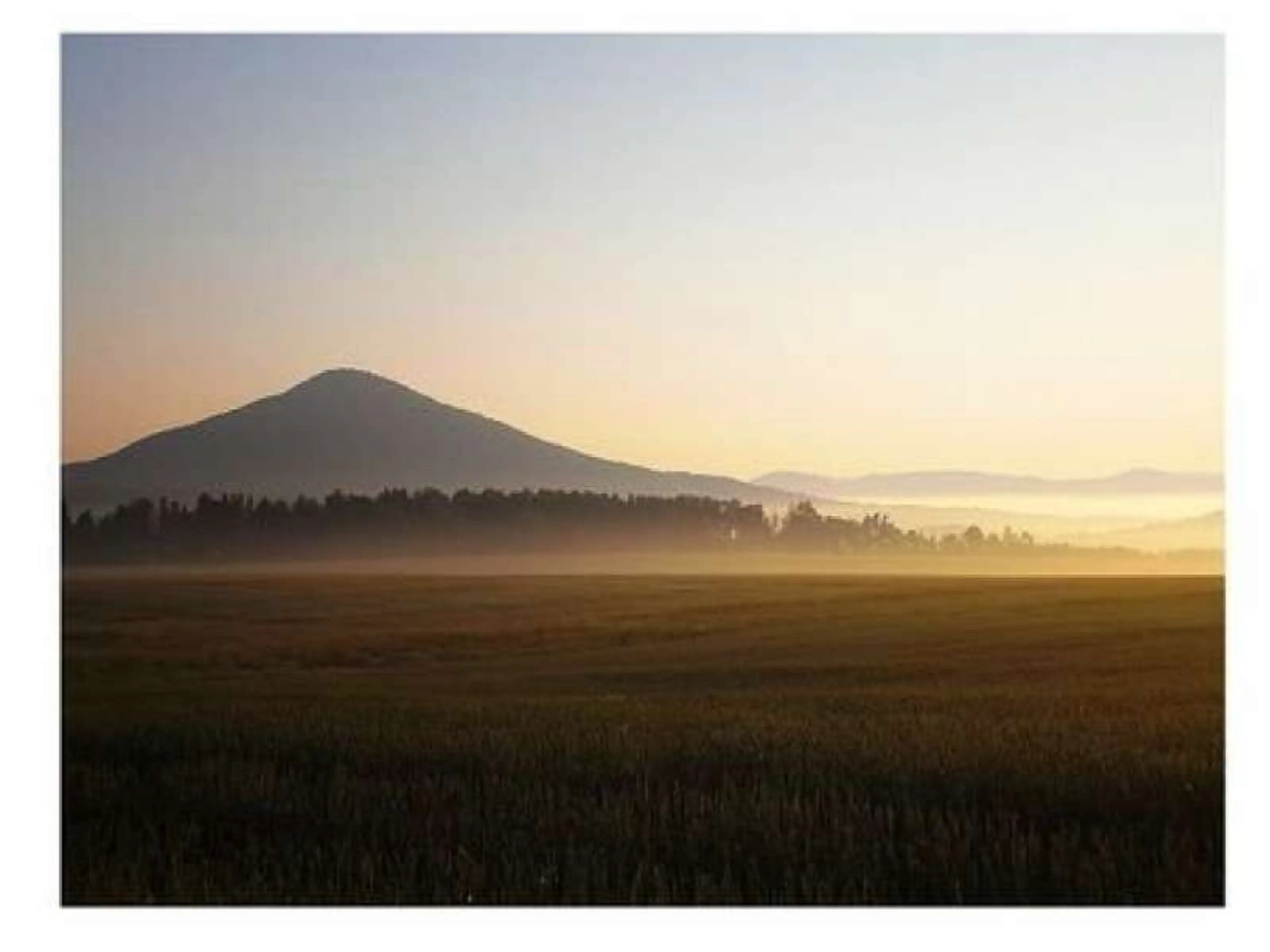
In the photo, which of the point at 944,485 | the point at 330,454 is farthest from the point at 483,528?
the point at 944,485

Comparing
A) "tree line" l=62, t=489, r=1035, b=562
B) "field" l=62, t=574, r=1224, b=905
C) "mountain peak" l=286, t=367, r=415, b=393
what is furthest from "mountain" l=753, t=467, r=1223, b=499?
"mountain peak" l=286, t=367, r=415, b=393

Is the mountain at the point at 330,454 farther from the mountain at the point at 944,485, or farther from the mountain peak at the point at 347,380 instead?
the mountain at the point at 944,485

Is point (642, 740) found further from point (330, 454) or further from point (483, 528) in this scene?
point (330, 454)

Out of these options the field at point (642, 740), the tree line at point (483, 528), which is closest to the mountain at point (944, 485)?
the tree line at point (483, 528)

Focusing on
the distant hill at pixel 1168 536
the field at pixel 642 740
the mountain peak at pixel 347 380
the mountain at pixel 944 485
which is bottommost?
the field at pixel 642 740
